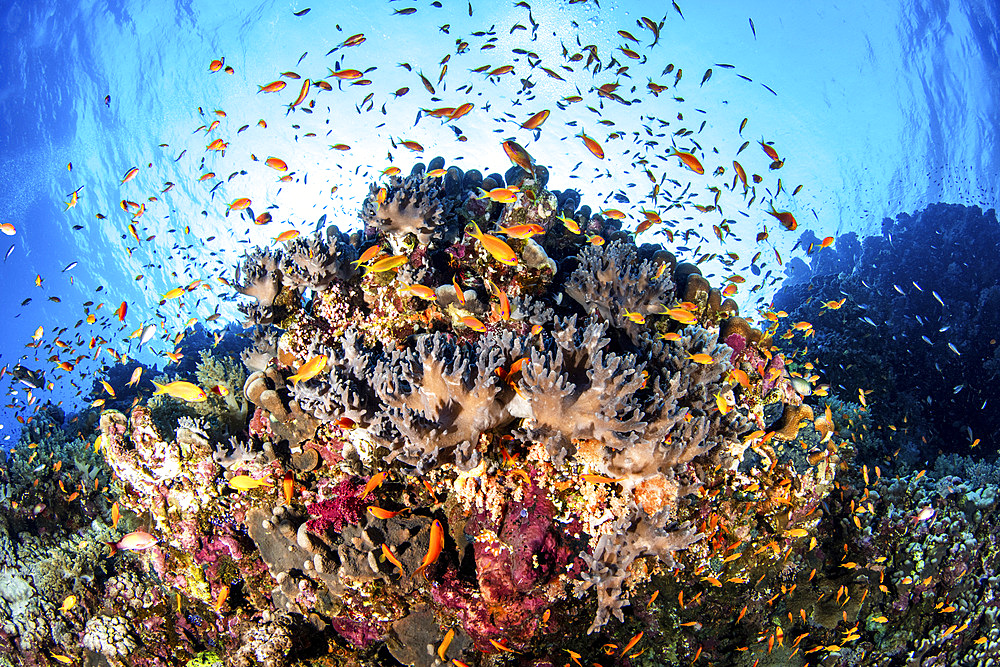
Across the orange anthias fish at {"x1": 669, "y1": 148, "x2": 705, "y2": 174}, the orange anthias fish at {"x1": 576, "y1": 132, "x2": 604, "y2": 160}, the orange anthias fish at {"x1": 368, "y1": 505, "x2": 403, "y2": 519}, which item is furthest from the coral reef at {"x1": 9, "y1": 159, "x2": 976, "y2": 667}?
the orange anthias fish at {"x1": 669, "y1": 148, "x2": 705, "y2": 174}

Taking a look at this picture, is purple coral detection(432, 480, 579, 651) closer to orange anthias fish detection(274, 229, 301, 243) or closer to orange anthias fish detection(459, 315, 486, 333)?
orange anthias fish detection(459, 315, 486, 333)

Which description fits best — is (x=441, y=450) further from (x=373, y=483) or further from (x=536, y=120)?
(x=536, y=120)

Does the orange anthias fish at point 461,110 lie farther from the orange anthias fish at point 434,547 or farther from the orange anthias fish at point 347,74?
the orange anthias fish at point 434,547

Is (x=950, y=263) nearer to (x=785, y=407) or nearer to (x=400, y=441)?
(x=785, y=407)

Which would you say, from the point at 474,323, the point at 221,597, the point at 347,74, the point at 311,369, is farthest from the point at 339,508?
the point at 347,74

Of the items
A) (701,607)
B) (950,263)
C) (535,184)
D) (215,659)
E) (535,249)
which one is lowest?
(215,659)

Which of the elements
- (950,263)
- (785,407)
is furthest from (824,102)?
(785,407)
